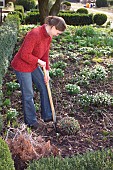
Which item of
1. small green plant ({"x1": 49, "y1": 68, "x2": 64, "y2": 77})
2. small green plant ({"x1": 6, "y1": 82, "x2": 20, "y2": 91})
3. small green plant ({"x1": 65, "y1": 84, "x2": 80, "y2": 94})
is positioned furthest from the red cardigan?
small green plant ({"x1": 49, "y1": 68, "x2": 64, "y2": 77})

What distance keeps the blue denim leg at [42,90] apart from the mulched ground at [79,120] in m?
0.16

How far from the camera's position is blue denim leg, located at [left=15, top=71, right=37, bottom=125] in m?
5.08

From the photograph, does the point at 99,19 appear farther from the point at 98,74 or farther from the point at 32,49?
the point at 32,49

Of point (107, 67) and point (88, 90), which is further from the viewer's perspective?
point (107, 67)

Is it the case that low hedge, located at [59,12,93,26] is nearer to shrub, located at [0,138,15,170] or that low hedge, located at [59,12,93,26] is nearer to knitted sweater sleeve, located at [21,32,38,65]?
knitted sweater sleeve, located at [21,32,38,65]

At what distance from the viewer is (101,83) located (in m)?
7.21

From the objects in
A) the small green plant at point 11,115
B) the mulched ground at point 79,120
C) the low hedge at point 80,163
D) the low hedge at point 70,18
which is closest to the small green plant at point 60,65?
the mulched ground at point 79,120

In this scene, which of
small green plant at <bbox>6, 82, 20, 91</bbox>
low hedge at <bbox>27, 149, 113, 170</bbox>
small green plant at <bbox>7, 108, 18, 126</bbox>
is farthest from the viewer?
small green plant at <bbox>6, 82, 20, 91</bbox>

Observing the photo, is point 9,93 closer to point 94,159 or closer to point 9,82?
point 9,82

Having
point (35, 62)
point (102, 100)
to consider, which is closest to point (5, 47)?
point (102, 100)

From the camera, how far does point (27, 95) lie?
17.1ft

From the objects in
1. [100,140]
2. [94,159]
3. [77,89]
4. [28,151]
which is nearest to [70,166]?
[94,159]

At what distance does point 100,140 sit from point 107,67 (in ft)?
11.0

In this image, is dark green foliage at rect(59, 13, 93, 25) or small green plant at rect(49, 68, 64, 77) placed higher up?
dark green foliage at rect(59, 13, 93, 25)
